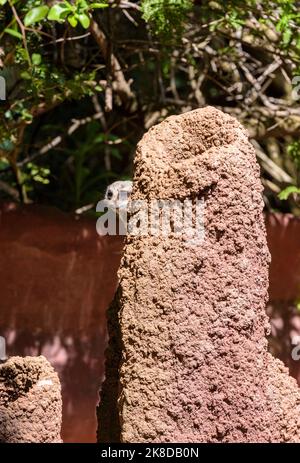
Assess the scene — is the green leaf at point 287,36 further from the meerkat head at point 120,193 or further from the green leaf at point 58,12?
the green leaf at point 58,12

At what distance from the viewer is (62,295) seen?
4773 mm

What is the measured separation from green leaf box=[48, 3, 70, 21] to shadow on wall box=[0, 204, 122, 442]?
4.81ft

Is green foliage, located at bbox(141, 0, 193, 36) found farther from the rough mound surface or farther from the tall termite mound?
the rough mound surface

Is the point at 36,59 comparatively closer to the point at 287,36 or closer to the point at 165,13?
the point at 165,13

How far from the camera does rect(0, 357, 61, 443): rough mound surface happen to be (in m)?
2.75

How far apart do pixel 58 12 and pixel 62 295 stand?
1.84 m

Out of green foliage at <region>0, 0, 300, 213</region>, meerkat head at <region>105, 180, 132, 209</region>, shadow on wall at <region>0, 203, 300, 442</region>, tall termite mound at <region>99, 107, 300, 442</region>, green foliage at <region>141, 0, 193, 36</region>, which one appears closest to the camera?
tall termite mound at <region>99, 107, 300, 442</region>

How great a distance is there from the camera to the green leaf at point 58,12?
3305mm

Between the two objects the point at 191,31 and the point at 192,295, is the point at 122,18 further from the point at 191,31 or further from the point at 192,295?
the point at 192,295

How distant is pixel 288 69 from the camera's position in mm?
5148

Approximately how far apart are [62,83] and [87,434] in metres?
1.83

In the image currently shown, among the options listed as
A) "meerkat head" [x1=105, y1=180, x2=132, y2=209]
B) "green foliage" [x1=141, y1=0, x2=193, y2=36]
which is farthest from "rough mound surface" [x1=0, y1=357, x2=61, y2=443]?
"green foliage" [x1=141, y1=0, x2=193, y2=36]

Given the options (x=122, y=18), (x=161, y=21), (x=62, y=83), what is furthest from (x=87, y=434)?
(x=122, y=18)
